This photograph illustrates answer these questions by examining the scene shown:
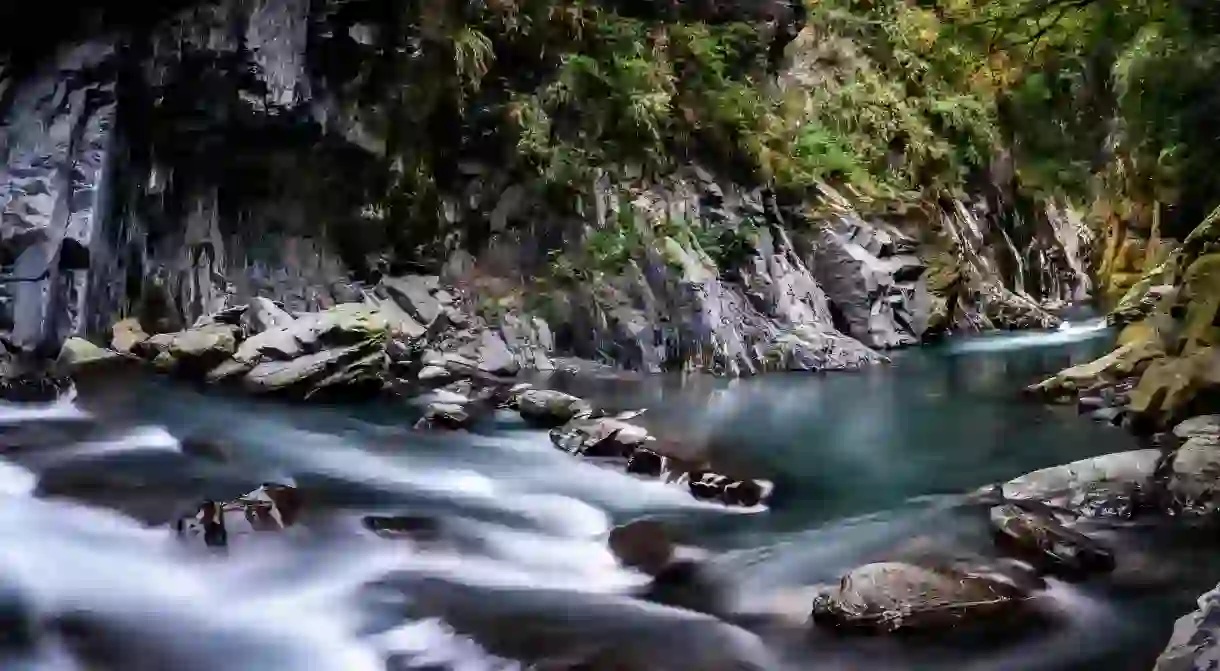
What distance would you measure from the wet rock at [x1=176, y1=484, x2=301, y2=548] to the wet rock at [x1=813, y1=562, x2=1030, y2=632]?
3565mm

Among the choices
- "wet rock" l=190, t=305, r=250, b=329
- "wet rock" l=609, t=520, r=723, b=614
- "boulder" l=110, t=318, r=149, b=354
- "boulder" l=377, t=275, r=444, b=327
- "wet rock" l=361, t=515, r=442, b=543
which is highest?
"boulder" l=377, t=275, r=444, b=327

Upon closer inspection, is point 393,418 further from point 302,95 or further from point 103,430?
point 302,95

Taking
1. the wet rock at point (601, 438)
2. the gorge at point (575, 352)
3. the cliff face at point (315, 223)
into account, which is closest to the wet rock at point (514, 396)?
the gorge at point (575, 352)

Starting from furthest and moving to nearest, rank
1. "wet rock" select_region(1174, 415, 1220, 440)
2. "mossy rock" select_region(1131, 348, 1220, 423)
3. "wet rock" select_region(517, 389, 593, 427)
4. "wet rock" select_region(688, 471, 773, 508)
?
"wet rock" select_region(517, 389, 593, 427), "mossy rock" select_region(1131, 348, 1220, 423), "wet rock" select_region(1174, 415, 1220, 440), "wet rock" select_region(688, 471, 773, 508)

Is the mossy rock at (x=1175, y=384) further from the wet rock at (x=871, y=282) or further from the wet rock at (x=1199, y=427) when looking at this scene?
the wet rock at (x=871, y=282)

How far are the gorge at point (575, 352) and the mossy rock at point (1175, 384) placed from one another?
0.14 ft

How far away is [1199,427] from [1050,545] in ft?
12.1

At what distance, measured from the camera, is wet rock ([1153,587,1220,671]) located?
4215 mm

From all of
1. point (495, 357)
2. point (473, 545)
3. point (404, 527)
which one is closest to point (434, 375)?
point (495, 357)

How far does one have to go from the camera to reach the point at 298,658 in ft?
16.6

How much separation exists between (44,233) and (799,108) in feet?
55.2

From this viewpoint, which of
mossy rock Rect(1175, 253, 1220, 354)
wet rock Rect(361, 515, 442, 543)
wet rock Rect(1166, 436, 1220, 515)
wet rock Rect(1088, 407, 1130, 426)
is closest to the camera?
wet rock Rect(361, 515, 442, 543)

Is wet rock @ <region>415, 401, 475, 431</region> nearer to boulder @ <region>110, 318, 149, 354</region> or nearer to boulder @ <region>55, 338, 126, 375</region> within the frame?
boulder @ <region>55, 338, 126, 375</region>

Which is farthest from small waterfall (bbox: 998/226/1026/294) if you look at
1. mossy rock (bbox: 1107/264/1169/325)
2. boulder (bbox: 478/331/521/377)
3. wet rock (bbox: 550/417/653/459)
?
wet rock (bbox: 550/417/653/459)
